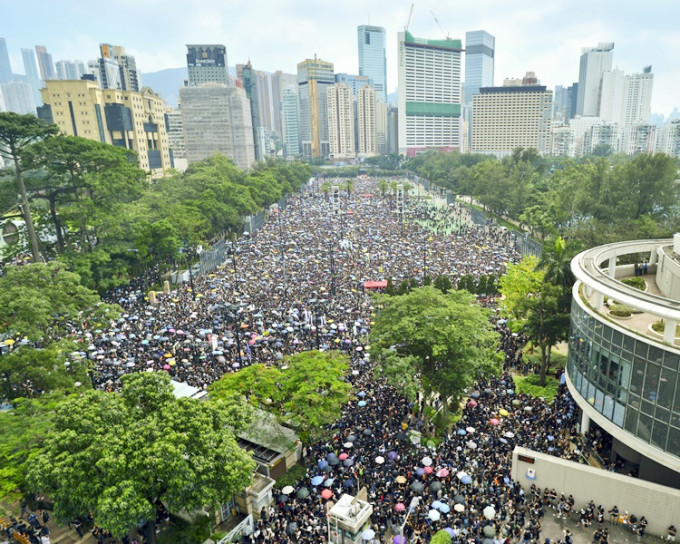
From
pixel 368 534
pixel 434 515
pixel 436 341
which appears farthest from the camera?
pixel 436 341

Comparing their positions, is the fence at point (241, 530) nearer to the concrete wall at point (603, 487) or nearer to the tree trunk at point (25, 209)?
the concrete wall at point (603, 487)

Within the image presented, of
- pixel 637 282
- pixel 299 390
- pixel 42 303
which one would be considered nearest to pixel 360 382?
pixel 299 390

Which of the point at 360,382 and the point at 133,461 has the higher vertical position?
the point at 133,461

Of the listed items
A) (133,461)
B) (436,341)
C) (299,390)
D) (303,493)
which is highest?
(133,461)

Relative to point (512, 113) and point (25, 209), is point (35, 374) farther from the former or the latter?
point (512, 113)

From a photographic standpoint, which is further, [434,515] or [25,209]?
[25,209]

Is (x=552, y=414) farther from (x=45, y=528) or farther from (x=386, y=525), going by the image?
(x=45, y=528)

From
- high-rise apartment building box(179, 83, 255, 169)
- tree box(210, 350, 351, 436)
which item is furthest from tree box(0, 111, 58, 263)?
high-rise apartment building box(179, 83, 255, 169)

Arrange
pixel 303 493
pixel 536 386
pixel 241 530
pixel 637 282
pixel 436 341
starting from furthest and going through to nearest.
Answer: pixel 536 386
pixel 637 282
pixel 436 341
pixel 303 493
pixel 241 530
